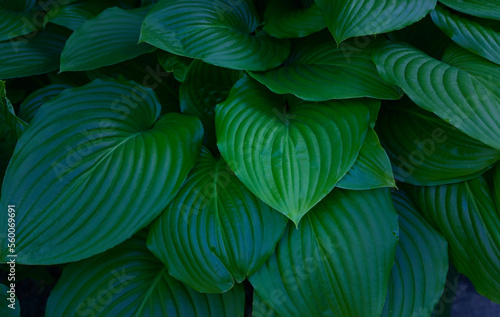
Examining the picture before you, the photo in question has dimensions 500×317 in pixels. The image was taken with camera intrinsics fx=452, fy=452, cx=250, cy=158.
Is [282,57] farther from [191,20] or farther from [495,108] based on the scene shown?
[495,108]

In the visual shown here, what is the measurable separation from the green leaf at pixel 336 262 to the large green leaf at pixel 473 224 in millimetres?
205

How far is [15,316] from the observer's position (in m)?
1.10

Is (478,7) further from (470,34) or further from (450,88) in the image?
(450,88)

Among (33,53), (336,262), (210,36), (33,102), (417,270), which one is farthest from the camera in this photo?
(33,53)

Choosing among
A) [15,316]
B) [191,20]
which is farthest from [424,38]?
[15,316]

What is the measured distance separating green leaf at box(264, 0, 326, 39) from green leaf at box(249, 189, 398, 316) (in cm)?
51

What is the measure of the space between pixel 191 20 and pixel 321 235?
72 cm

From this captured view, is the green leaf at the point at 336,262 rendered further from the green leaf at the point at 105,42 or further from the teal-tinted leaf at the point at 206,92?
the green leaf at the point at 105,42

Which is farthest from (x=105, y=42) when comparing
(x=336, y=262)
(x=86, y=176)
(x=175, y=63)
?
(x=336, y=262)

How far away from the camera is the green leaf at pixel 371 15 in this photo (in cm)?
113

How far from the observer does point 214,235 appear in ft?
3.58

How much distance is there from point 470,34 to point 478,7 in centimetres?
8

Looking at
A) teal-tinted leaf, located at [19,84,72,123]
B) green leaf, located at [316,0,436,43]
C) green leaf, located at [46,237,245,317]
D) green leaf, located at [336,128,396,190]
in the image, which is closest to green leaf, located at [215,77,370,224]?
green leaf, located at [336,128,396,190]

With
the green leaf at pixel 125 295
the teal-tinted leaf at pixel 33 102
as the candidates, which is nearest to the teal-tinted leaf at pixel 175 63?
the teal-tinted leaf at pixel 33 102
